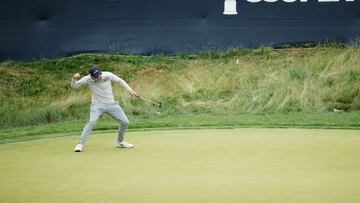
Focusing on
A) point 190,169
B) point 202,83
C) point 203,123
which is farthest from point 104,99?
point 202,83

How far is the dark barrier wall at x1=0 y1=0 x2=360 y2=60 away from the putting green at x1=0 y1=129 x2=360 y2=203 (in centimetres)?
896

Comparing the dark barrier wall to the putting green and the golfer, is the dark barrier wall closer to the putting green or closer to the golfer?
the putting green

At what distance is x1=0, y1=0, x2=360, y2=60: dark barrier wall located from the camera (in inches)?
846

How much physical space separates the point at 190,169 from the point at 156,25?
520 inches

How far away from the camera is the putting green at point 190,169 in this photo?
738cm

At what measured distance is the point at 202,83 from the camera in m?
19.2

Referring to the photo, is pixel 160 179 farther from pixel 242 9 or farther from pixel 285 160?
pixel 242 9

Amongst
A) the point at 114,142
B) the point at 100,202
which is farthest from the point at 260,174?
the point at 114,142

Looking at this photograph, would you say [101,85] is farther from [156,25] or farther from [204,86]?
[156,25]

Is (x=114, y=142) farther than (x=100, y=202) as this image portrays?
Yes

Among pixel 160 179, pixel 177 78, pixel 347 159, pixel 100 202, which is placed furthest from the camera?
pixel 177 78

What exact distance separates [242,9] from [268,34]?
3.85 ft

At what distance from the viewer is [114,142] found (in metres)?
12.4

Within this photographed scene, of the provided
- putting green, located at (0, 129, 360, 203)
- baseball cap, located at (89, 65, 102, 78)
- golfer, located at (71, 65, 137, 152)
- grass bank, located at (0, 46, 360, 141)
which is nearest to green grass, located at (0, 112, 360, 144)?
grass bank, located at (0, 46, 360, 141)
